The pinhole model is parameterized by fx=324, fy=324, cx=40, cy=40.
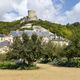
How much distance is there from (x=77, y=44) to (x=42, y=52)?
1000 centimetres

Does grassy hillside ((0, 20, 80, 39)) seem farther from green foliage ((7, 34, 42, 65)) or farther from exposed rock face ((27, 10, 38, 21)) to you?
green foliage ((7, 34, 42, 65))

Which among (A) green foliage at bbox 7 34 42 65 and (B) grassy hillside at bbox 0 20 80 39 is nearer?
(A) green foliage at bbox 7 34 42 65

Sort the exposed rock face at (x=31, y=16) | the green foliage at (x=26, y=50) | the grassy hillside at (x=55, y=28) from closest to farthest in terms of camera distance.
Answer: the green foliage at (x=26, y=50)
the grassy hillside at (x=55, y=28)
the exposed rock face at (x=31, y=16)

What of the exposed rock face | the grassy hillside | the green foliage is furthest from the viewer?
the exposed rock face

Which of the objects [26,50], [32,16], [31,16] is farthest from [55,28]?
[26,50]

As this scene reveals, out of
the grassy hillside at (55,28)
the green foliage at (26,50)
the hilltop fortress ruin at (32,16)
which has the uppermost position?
the hilltop fortress ruin at (32,16)

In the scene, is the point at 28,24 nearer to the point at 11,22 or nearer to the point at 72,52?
the point at 11,22

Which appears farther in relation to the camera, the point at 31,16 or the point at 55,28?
the point at 31,16

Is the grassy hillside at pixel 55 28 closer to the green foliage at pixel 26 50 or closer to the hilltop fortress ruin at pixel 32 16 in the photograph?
the hilltop fortress ruin at pixel 32 16

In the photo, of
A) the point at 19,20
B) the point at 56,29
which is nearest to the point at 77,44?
the point at 56,29

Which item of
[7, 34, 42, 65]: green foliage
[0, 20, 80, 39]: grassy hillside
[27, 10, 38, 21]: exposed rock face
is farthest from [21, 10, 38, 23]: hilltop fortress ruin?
[7, 34, 42, 65]: green foliage

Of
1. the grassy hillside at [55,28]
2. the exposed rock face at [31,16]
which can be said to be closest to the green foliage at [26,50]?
the grassy hillside at [55,28]

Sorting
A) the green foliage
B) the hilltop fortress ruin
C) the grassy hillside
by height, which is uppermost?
the hilltop fortress ruin

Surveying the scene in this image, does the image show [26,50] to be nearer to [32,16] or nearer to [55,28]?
[55,28]
